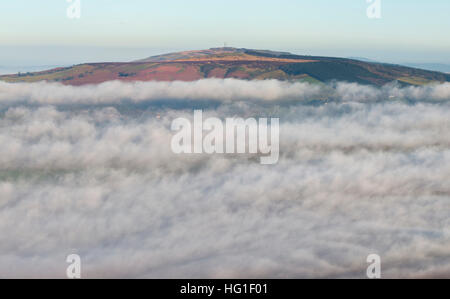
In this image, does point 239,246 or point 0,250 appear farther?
point 0,250

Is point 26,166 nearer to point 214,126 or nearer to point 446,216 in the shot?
point 214,126

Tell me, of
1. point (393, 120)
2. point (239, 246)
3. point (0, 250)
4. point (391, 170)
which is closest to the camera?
point (239, 246)

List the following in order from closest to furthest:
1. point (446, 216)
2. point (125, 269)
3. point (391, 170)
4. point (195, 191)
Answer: point (125, 269)
point (446, 216)
point (195, 191)
point (391, 170)

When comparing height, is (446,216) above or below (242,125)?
below

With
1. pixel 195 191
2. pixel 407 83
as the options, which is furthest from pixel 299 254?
pixel 407 83

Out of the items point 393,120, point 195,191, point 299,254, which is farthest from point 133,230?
point 393,120

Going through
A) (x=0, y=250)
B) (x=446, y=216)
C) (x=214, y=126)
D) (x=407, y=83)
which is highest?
(x=407, y=83)
